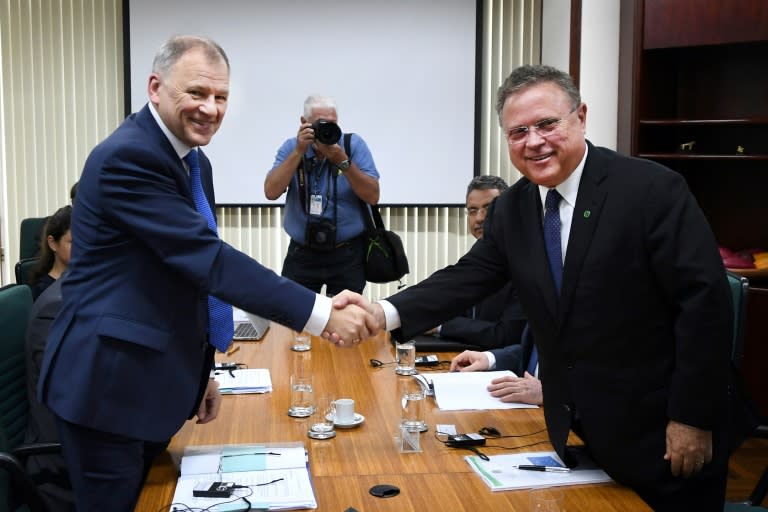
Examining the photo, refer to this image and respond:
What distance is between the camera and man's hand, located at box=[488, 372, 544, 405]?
237 cm

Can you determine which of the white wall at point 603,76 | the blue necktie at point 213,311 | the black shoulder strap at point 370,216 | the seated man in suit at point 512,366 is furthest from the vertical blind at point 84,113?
the blue necktie at point 213,311

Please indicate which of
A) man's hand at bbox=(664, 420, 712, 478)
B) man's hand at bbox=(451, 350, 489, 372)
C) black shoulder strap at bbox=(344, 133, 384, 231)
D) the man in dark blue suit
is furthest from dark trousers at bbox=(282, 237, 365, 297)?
man's hand at bbox=(664, 420, 712, 478)

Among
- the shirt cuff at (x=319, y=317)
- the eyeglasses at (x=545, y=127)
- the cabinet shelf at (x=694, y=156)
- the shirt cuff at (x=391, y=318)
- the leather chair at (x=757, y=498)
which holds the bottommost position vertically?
the leather chair at (x=757, y=498)

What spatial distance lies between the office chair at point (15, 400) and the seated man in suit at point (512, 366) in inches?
49.3

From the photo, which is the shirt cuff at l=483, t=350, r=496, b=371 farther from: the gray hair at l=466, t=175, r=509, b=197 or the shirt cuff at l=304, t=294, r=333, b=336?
the gray hair at l=466, t=175, r=509, b=197

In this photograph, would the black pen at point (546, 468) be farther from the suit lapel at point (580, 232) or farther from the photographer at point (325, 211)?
the photographer at point (325, 211)

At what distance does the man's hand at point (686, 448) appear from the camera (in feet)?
5.93

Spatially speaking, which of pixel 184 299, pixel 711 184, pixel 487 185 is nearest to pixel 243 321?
pixel 487 185

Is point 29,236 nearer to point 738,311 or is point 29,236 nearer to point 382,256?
point 382,256

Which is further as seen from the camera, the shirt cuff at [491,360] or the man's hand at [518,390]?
the shirt cuff at [491,360]

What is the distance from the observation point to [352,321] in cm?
229

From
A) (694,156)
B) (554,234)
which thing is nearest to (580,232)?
(554,234)

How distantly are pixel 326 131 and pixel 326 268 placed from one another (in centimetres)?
72

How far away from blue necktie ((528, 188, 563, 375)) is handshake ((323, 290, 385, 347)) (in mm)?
570
